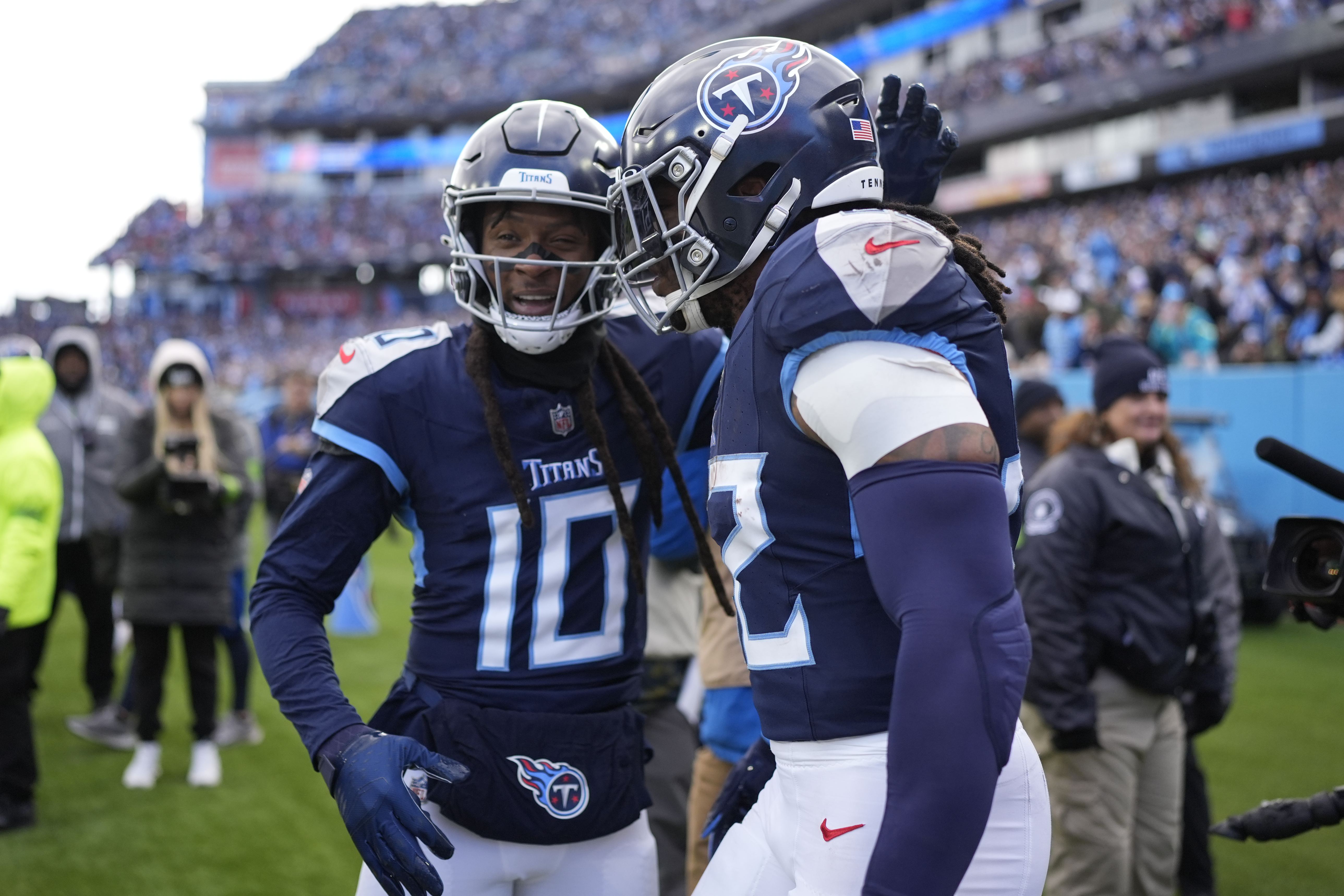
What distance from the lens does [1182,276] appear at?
14.2m

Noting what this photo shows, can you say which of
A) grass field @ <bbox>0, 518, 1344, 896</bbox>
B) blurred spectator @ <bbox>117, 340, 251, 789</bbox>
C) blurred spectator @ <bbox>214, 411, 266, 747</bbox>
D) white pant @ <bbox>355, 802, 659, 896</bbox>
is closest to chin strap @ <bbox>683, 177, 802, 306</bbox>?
white pant @ <bbox>355, 802, 659, 896</bbox>

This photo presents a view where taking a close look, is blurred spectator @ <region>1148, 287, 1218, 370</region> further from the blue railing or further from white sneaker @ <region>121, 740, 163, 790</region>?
white sneaker @ <region>121, 740, 163, 790</region>

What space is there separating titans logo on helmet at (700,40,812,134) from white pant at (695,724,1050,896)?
89 centimetres

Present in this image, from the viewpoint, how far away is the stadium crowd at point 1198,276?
1130 cm

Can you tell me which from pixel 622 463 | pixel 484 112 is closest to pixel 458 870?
pixel 622 463

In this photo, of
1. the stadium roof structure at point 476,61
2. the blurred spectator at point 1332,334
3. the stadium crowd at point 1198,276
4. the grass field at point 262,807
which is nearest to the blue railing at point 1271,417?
the blurred spectator at point 1332,334

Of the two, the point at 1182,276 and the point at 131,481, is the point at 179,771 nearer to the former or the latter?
the point at 131,481

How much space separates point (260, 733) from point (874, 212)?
5437mm

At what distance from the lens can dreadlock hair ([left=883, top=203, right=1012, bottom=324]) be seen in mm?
1510

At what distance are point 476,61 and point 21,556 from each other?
155 ft

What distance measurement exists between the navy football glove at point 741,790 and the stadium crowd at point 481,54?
131 ft

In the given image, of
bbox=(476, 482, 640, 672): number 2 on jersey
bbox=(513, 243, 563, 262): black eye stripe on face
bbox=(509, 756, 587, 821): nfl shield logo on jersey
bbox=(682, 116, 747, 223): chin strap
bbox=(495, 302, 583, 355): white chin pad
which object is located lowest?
bbox=(509, 756, 587, 821): nfl shield logo on jersey

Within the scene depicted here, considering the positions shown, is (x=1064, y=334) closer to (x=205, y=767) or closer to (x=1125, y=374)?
(x=1125, y=374)

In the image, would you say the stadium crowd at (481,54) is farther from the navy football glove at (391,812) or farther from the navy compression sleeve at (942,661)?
the navy compression sleeve at (942,661)
